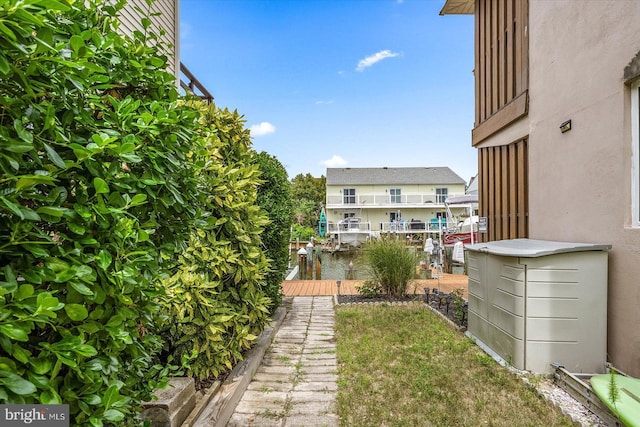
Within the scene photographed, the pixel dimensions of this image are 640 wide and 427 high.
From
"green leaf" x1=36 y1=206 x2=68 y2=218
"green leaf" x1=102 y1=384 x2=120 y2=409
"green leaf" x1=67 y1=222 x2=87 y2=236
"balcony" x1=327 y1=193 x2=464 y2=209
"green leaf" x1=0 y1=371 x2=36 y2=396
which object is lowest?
"green leaf" x1=102 y1=384 x2=120 y2=409

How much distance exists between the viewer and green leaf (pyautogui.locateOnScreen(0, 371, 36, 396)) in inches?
30.6

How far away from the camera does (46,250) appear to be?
924 millimetres

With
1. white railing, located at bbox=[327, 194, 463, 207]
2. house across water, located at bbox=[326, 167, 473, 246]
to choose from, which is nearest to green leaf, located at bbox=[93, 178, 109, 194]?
house across water, located at bbox=[326, 167, 473, 246]

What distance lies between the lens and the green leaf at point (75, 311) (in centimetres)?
92

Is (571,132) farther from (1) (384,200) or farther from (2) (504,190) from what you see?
(1) (384,200)

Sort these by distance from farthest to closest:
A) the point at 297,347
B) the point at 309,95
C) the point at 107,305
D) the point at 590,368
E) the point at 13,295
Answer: the point at 309,95, the point at 297,347, the point at 590,368, the point at 107,305, the point at 13,295

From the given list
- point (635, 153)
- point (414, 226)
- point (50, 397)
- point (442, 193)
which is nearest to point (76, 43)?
point (50, 397)

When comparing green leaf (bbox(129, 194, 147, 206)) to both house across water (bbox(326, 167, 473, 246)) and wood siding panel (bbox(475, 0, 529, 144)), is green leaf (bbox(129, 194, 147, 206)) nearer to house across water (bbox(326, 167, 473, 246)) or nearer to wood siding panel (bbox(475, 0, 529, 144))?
wood siding panel (bbox(475, 0, 529, 144))

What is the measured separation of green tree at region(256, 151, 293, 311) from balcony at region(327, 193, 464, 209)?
2280 cm

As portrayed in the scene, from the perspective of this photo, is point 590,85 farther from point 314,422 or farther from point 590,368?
point 314,422

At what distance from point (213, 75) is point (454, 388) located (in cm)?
1056

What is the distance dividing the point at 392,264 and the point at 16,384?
6221 mm

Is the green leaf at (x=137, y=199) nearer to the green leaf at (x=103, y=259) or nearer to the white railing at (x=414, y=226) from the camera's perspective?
the green leaf at (x=103, y=259)

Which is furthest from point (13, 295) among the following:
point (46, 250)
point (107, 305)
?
point (107, 305)
